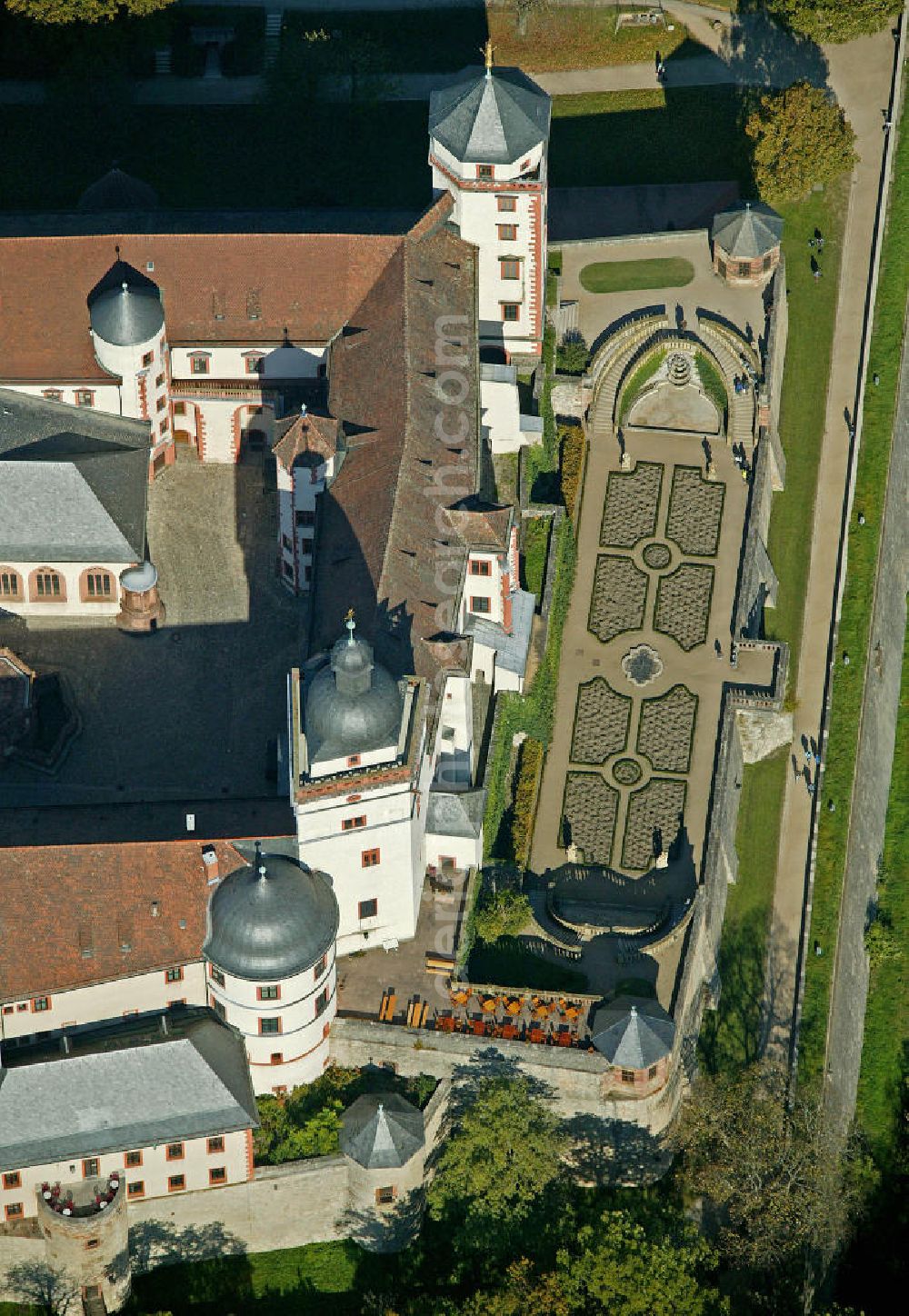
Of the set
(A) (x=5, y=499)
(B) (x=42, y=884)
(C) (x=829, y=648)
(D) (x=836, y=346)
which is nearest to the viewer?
(B) (x=42, y=884)

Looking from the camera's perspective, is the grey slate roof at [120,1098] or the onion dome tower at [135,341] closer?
the grey slate roof at [120,1098]

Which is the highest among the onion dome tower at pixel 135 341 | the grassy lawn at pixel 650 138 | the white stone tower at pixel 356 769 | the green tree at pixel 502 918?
the grassy lawn at pixel 650 138

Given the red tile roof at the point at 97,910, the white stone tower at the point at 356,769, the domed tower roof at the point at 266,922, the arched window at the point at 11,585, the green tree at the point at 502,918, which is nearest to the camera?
the domed tower roof at the point at 266,922

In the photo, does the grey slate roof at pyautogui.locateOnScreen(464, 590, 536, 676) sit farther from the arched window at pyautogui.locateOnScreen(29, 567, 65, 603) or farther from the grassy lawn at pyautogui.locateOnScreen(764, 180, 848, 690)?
the arched window at pyautogui.locateOnScreen(29, 567, 65, 603)

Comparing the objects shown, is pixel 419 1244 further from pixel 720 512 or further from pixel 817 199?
pixel 817 199

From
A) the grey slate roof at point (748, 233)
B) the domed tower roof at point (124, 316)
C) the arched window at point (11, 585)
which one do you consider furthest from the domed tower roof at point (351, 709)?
the grey slate roof at point (748, 233)

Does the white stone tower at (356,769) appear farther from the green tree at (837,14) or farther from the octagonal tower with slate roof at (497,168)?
the green tree at (837,14)

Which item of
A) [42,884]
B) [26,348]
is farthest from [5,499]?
[42,884]
